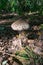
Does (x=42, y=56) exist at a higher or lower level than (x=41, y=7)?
lower

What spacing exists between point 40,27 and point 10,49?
99 cm

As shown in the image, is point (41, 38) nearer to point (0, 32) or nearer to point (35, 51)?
point (35, 51)

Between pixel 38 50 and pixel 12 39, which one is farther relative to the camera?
pixel 12 39

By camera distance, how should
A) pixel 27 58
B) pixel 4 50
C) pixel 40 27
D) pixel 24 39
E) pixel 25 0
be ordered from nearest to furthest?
1. pixel 27 58
2. pixel 4 50
3. pixel 24 39
4. pixel 40 27
5. pixel 25 0

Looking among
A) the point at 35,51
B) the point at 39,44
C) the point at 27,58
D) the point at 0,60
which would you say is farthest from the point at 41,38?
the point at 0,60

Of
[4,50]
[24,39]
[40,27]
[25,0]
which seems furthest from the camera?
[25,0]

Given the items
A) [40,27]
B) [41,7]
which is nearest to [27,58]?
[40,27]

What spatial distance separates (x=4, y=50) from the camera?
12.7 feet

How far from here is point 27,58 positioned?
3.48 m

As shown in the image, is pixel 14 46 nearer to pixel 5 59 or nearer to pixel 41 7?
pixel 5 59

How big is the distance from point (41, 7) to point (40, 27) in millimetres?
729

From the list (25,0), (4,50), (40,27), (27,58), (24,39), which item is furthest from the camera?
(25,0)

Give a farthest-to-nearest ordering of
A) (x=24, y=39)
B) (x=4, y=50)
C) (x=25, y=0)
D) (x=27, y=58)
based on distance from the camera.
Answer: (x=25, y=0) < (x=24, y=39) < (x=4, y=50) < (x=27, y=58)

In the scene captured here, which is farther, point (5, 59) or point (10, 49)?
point (10, 49)
